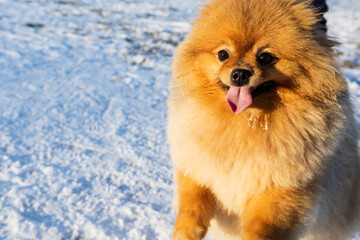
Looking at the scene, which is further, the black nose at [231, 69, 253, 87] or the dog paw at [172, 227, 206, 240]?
the dog paw at [172, 227, 206, 240]

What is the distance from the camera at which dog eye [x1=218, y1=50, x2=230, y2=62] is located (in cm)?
204

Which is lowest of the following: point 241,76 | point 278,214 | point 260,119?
point 278,214

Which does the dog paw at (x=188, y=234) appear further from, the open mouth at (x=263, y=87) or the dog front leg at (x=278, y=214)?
the open mouth at (x=263, y=87)

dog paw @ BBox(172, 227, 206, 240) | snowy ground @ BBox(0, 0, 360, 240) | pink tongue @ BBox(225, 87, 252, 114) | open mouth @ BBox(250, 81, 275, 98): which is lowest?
snowy ground @ BBox(0, 0, 360, 240)

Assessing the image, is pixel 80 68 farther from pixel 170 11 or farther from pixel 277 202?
pixel 170 11

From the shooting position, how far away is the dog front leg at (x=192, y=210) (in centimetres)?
201

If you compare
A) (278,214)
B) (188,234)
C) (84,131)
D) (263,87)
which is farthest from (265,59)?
(84,131)

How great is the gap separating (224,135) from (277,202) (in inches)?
17.5

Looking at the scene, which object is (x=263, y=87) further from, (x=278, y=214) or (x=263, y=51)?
(x=278, y=214)

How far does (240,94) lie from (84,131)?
215 centimetres

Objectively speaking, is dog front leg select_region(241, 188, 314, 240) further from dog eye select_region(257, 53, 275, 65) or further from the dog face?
dog eye select_region(257, 53, 275, 65)

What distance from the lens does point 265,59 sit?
1.97 m

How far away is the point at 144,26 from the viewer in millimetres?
8578

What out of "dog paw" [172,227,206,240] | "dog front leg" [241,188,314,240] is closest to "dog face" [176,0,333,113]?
"dog front leg" [241,188,314,240]
